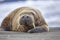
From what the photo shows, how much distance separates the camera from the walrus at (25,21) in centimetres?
213

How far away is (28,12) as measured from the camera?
2215 mm

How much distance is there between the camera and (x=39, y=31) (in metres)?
2.12

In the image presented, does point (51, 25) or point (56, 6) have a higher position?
point (56, 6)

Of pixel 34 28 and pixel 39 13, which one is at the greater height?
pixel 39 13

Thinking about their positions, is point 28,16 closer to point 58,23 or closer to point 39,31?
point 39,31

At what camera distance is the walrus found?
7.00ft

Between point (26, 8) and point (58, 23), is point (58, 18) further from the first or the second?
point (26, 8)

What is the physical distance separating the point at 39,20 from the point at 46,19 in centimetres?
12

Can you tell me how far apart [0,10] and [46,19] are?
1.76 ft

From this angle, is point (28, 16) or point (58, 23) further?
point (58, 23)

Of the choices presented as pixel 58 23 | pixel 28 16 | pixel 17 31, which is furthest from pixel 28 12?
pixel 58 23

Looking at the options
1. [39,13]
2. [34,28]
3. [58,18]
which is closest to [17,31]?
[34,28]

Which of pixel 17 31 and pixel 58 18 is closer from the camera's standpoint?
pixel 17 31

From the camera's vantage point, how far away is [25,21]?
6.99 ft
